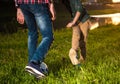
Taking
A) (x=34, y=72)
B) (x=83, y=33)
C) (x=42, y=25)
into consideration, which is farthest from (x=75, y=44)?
(x=34, y=72)

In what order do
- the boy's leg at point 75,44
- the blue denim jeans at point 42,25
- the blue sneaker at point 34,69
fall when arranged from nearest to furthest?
the blue sneaker at point 34,69
the blue denim jeans at point 42,25
the boy's leg at point 75,44

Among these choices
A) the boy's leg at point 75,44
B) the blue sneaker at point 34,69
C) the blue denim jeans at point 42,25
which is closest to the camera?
the blue sneaker at point 34,69

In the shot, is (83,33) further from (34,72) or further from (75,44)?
(34,72)

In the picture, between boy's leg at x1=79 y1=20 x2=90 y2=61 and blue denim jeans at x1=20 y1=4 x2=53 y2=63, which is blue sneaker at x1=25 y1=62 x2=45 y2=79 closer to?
blue denim jeans at x1=20 y1=4 x2=53 y2=63

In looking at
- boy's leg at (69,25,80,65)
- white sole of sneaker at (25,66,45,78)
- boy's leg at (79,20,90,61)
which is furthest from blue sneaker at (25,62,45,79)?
boy's leg at (79,20,90,61)

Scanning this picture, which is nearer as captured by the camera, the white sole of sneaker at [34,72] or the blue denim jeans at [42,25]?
the white sole of sneaker at [34,72]

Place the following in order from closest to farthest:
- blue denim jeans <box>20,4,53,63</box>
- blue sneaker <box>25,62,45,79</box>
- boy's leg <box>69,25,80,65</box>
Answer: blue sneaker <box>25,62,45,79</box>
blue denim jeans <box>20,4,53,63</box>
boy's leg <box>69,25,80,65</box>

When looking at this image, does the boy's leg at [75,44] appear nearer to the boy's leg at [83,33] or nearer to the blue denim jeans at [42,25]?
the boy's leg at [83,33]

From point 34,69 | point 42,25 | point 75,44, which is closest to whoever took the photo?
point 34,69

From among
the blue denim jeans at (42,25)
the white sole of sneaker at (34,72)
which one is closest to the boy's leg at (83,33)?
the blue denim jeans at (42,25)

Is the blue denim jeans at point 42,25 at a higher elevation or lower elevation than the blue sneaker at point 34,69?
higher

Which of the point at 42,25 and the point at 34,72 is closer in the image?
the point at 34,72

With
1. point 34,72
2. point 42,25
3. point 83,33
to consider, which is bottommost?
point 34,72

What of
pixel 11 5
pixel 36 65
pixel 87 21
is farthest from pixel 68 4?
pixel 11 5
